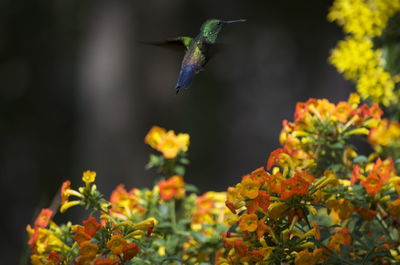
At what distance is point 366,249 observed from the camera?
1519 millimetres

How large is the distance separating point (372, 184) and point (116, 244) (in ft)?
2.15

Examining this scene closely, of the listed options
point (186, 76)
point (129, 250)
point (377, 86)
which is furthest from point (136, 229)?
point (377, 86)

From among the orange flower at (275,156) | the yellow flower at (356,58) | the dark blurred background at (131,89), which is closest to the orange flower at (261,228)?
the orange flower at (275,156)

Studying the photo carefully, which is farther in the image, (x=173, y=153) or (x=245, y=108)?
(x=245, y=108)

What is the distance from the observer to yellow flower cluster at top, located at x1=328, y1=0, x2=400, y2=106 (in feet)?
7.47

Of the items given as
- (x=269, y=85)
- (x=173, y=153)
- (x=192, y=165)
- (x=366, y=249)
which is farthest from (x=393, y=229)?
(x=269, y=85)

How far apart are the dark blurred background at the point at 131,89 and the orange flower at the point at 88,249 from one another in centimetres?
260

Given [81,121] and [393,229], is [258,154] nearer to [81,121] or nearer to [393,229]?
[81,121]

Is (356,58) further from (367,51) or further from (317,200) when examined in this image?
(317,200)

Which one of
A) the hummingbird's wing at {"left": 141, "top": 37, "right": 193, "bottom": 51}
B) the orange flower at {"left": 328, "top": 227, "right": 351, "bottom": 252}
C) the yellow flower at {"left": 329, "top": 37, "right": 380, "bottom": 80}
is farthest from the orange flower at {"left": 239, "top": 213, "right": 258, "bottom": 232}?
the yellow flower at {"left": 329, "top": 37, "right": 380, "bottom": 80}

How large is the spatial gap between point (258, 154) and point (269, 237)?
6.43 meters

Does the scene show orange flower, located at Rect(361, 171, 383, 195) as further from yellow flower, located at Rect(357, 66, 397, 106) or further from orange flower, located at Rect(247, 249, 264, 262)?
yellow flower, located at Rect(357, 66, 397, 106)

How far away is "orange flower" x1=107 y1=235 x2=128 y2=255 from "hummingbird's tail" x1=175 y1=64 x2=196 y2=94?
36cm

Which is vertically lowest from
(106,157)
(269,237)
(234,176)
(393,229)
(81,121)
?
(269,237)
